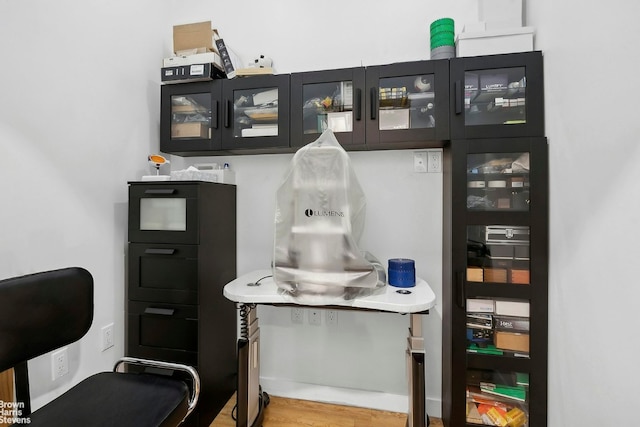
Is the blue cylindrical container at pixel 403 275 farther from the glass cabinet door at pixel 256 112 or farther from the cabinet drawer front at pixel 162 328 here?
the cabinet drawer front at pixel 162 328

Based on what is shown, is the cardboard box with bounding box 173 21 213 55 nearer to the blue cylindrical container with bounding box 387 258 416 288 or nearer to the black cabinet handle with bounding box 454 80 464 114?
the black cabinet handle with bounding box 454 80 464 114

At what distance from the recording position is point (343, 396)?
6.63ft

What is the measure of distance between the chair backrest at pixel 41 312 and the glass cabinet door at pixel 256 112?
108cm

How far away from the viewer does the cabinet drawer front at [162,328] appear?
169 centimetres

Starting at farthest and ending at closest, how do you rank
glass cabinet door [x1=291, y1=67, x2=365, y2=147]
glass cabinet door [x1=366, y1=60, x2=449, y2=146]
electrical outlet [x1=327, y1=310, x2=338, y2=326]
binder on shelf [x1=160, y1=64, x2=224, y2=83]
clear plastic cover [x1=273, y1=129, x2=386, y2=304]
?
electrical outlet [x1=327, y1=310, x2=338, y2=326] < binder on shelf [x1=160, y1=64, x2=224, y2=83] < glass cabinet door [x1=291, y1=67, x2=365, y2=147] < glass cabinet door [x1=366, y1=60, x2=449, y2=146] < clear plastic cover [x1=273, y1=129, x2=386, y2=304]

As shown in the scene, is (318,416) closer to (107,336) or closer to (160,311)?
(160,311)

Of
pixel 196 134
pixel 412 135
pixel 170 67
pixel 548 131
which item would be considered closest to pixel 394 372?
pixel 412 135

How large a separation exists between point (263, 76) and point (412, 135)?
3.16 ft

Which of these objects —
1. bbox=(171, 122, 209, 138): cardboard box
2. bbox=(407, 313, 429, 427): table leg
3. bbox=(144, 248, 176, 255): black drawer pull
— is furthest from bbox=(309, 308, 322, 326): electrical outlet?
bbox=(171, 122, 209, 138): cardboard box

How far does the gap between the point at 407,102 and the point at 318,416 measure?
1.95 metres

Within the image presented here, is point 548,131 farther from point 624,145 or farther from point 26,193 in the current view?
point 26,193

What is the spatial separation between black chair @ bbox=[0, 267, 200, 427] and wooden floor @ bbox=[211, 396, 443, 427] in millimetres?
844

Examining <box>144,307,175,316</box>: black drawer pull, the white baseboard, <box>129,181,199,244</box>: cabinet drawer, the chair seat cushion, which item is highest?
<box>129,181,199,244</box>: cabinet drawer

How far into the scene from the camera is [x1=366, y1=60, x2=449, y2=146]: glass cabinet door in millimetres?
1667
